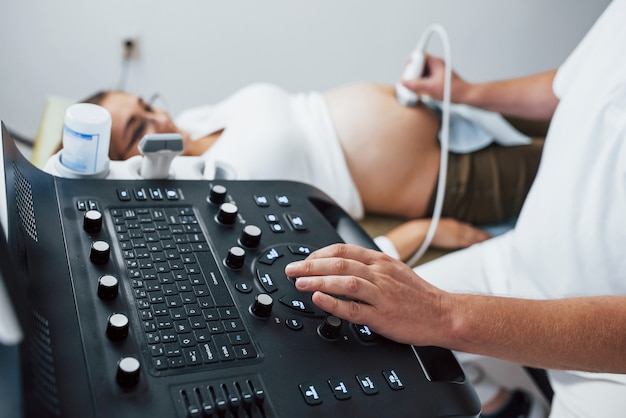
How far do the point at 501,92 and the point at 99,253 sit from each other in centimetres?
108

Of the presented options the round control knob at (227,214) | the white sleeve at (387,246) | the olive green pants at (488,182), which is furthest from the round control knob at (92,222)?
the olive green pants at (488,182)

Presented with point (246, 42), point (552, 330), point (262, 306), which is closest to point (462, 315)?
point (552, 330)

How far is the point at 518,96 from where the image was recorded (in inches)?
56.6

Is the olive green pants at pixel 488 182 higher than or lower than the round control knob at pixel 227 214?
lower

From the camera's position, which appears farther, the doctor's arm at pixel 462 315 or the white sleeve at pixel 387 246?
the white sleeve at pixel 387 246

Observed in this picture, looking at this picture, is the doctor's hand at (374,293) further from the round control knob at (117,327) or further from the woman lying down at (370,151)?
the woman lying down at (370,151)

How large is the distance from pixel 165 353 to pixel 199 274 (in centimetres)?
13

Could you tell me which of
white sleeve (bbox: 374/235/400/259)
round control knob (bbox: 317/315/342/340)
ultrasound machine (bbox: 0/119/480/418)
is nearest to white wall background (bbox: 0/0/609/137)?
white sleeve (bbox: 374/235/400/259)

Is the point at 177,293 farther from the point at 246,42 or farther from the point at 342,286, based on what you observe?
the point at 246,42

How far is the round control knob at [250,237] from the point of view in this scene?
76 centimetres

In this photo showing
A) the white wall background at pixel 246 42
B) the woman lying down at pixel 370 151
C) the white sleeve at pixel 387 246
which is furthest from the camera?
the white wall background at pixel 246 42

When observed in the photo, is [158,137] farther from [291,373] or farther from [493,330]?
[493,330]

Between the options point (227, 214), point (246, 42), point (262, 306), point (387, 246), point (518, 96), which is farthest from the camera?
point (246, 42)

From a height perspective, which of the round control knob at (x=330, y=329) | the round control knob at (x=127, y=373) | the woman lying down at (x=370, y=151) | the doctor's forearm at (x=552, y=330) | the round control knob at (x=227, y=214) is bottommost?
the woman lying down at (x=370, y=151)
